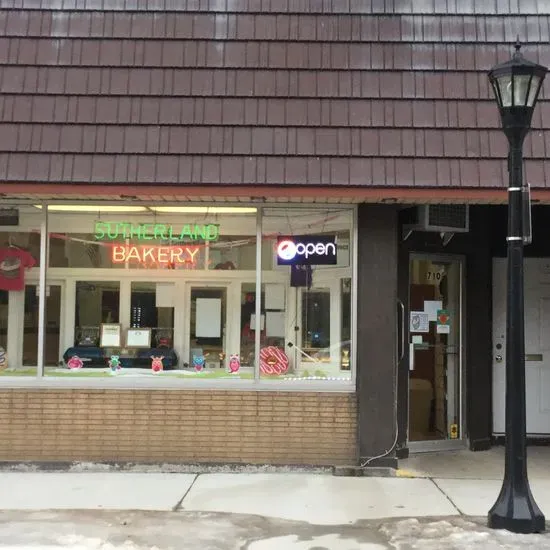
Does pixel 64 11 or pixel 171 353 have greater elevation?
pixel 64 11

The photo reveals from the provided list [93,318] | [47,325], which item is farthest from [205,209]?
[47,325]

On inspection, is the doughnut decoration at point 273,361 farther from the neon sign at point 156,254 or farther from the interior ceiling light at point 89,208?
the interior ceiling light at point 89,208

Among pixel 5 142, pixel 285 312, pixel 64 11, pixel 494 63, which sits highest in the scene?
pixel 64 11

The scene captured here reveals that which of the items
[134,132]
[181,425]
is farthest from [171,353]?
[134,132]

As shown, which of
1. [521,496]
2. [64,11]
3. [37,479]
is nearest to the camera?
[521,496]

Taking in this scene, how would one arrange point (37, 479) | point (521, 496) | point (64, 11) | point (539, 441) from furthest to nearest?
1. point (539, 441)
2. point (64, 11)
3. point (37, 479)
4. point (521, 496)

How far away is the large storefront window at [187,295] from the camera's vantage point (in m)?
7.09

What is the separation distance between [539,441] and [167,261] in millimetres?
5034

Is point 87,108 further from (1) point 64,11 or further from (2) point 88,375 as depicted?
(2) point 88,375

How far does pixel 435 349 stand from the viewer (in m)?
7.92

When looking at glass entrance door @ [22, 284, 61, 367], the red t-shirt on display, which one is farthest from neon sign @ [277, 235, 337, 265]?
the red t-shirt on display

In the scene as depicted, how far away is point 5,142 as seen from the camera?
655 cm

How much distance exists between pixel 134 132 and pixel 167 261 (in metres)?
1.46

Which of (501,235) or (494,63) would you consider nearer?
(494,63)
